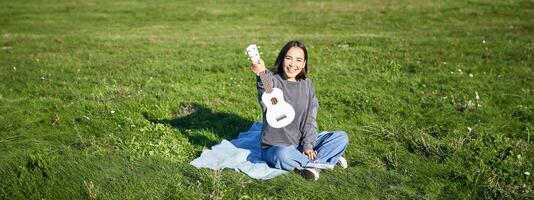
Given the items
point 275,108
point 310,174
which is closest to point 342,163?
point 310,174

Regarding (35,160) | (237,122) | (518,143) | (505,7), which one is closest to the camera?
(35,160)

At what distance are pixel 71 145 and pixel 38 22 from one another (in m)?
24.0

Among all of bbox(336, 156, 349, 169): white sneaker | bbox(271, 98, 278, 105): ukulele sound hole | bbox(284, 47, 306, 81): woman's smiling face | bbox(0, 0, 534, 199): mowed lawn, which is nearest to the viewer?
bbox(0, 0, 534, 199): mowed lawn

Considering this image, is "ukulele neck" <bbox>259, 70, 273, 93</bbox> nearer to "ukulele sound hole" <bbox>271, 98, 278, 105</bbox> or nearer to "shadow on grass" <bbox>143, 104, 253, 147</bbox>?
"ukulele sound hole" <bbox>271, 98, 278, 105</bbox>

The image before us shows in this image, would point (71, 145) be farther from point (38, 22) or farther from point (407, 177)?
point (38, 22)

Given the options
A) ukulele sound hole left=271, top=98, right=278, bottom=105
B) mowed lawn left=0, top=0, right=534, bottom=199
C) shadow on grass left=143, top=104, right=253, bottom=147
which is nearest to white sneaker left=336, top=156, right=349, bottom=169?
mowed lawn left=0, top=0, right=534, bottom=199

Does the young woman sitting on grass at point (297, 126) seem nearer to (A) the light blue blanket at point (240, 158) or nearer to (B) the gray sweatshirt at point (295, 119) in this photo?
(B) the gray sweatshirt at point (295, 119)

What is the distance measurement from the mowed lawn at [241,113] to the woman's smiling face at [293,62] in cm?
161

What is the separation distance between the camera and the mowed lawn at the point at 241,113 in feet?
19.5

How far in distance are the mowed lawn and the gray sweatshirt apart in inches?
28.6

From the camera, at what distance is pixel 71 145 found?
292 inches

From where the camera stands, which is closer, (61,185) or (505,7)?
(61,185)

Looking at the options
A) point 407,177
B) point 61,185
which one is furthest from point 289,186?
point 61,185

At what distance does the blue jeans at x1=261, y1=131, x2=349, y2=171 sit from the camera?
21.1 ft
